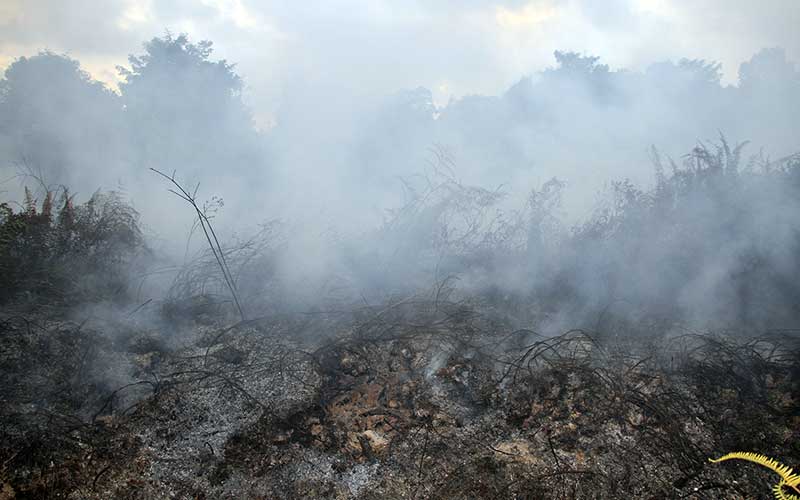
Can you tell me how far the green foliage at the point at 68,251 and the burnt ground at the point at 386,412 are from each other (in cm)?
53

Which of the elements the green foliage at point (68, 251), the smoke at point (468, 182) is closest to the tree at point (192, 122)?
the smoke at point (468, 182)

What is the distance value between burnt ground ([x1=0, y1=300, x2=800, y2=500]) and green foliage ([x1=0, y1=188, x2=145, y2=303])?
53 cm

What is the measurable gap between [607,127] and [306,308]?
632cm

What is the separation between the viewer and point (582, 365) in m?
3.48

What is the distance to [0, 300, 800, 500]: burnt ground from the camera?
267 cm

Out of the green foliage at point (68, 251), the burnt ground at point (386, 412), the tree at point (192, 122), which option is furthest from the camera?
the tree at point (192, 122)

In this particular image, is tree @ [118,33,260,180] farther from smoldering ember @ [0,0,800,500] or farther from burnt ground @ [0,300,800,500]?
burnt ground @ [0,300,800,500]

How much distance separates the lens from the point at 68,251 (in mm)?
4781

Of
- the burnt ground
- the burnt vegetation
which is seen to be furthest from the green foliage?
the burnt ground

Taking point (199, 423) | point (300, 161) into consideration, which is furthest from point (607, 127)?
point (199, 423)

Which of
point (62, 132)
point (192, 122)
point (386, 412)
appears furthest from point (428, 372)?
point (62, 132)

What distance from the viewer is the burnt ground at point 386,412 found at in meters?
2.67

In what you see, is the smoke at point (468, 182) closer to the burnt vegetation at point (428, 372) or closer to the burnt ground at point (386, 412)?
the burnt vegetation at point (428, 372)

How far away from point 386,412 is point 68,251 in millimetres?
3987
